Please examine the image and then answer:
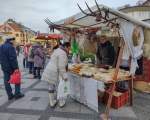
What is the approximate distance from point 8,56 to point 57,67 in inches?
60.6

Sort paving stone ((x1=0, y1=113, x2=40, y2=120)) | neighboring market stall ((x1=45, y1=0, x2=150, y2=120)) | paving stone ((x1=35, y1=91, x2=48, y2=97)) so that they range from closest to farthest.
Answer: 1. neighboring market stall ((x1=45, y1=0, x2=150, y2=120))
2. paving stone ((x1=0, y1=113, x2=40, y2=120))
3. paving stone ((x1=35, y1=91, x2=48, y2=97))

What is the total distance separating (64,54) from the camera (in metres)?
3.20

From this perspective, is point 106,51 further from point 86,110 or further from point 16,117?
point 16,117

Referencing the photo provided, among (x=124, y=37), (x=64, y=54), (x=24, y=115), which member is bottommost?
(x=24, y=115)

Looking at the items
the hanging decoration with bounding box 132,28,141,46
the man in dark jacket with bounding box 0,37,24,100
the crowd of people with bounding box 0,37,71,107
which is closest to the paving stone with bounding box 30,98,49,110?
the crowd of people with bounding box 0,37,71,107

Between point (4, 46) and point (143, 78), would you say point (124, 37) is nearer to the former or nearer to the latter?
point (143, 78)

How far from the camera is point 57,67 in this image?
10.8ft

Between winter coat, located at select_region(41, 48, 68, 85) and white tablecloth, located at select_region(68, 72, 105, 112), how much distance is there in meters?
0.56

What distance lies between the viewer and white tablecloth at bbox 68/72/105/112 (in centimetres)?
306

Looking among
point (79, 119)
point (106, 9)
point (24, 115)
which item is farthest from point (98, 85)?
point (24, 115)

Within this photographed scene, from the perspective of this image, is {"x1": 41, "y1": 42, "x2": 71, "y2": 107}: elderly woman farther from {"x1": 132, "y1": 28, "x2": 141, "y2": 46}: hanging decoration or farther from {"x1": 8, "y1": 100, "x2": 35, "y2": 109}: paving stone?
{"x1": 132, "y1": 28, "x2": 141, "y2": 46}: hanging decoration

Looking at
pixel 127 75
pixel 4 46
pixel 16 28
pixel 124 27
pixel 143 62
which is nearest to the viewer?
pixel 124 27

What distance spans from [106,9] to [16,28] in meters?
52.2

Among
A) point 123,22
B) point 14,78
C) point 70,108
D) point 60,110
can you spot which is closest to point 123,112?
point 70,108
